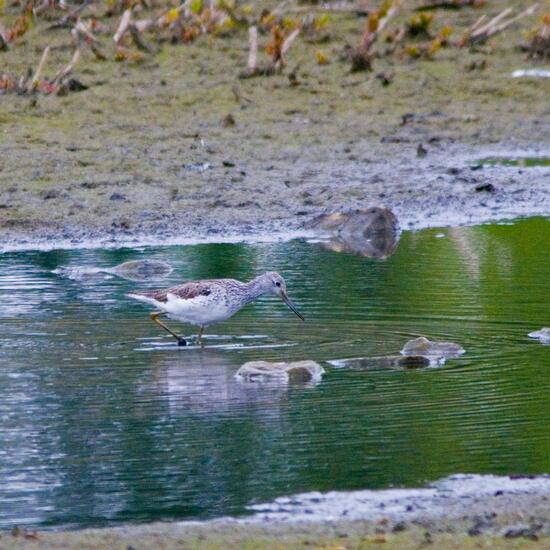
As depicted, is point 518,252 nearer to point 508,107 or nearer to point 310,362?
point 310,362

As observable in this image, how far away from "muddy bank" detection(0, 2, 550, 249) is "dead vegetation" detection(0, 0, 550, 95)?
15 cm

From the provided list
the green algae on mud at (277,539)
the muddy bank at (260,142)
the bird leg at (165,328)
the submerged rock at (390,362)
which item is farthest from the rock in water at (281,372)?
the muddy bank at (260,142)

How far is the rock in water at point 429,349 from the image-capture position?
923cm

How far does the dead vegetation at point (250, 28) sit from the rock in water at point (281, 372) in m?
10.6

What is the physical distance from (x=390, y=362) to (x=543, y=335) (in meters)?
1.15

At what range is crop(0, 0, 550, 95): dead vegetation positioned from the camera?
1947cm

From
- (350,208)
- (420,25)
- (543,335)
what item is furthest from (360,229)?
(420,25)

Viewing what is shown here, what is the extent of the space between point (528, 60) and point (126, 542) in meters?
15.9

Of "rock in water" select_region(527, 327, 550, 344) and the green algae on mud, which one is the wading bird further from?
the green algae on mud

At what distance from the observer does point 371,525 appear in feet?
19.6

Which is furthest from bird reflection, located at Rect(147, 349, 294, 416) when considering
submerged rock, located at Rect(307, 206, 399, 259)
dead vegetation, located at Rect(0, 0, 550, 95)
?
dead vegetation, located at Rect(0, 0, 550, 95)

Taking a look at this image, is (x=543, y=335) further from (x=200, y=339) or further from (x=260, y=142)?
(x=260, y=142)

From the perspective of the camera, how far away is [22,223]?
13.9 meters

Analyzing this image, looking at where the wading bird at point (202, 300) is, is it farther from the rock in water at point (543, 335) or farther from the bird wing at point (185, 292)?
the rock in water at point (543, 335)
